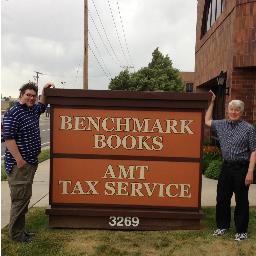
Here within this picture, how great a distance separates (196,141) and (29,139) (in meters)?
1.92

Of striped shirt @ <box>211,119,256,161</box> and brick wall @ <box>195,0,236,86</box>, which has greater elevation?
brick wall @ <box>195,0,236,86</box>

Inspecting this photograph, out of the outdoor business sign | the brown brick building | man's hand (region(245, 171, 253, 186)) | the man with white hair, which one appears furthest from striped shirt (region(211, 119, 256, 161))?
the brown brick building

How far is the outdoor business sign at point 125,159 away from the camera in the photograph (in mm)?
5105

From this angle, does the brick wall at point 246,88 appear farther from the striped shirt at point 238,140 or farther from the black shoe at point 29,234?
the black shoe at point 29,234

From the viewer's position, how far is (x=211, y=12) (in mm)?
14570

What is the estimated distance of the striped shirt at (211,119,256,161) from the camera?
480 centimetres

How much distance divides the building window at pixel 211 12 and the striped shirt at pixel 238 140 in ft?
27.6

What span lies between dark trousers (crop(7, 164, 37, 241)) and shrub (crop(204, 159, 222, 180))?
510 centimetres

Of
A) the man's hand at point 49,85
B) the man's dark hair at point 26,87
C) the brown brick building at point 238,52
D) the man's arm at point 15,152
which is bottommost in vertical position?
the man's arm at point 15,152

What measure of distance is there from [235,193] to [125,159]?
1329mm

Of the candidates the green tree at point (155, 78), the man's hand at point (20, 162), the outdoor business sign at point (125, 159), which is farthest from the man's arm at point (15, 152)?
the green tree at point (155, 78)

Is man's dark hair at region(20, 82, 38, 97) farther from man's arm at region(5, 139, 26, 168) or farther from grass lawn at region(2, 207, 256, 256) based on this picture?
grass lawn at region(2, 207, 256, 256)

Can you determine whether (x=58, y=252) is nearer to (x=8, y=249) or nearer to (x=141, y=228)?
(x=8, y=249)

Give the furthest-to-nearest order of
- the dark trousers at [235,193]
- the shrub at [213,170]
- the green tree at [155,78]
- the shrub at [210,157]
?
the green tree at [155,78] → the shrub at [210,157] → the shrub at [213,170] → the dark trousers at [235,193]
